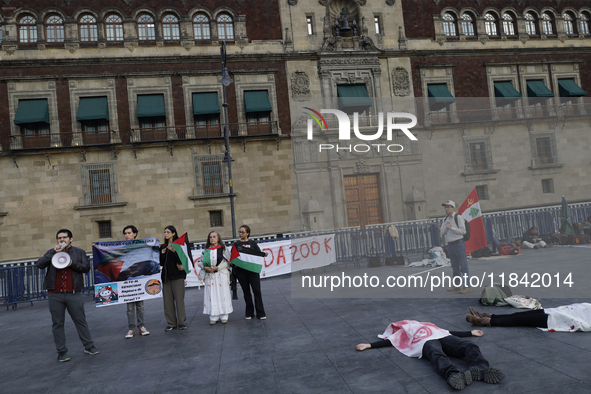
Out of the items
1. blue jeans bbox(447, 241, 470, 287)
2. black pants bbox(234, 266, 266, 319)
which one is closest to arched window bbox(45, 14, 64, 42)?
black pants bbox(234, 266, 266, 319)

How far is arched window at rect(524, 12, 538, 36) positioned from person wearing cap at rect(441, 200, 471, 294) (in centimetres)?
2561

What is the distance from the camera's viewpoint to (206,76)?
24.0 m

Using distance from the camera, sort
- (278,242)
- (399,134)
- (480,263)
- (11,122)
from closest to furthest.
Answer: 1. (399,134)
2. (480,263)
3. (278,242)
4. (11,122)

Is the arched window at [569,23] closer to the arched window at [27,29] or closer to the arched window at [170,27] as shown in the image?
the arched window at [170,27]

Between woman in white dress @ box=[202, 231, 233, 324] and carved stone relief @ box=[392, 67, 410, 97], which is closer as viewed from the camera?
woman in white dress @ box=[202, 231, 233, 324]

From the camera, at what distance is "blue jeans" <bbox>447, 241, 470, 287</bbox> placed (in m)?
8.89

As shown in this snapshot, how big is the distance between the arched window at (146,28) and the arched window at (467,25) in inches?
784

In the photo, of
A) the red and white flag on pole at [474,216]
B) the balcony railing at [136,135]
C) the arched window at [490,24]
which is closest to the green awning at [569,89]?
the arched window at [490,24]

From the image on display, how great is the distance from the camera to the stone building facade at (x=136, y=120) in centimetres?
2217

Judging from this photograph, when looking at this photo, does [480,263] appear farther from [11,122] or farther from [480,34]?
[11,122]

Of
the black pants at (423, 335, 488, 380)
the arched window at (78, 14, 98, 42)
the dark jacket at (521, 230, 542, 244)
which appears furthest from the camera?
the arched window at (78, 14, 98, 42)

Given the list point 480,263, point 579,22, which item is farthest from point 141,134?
point 579,22

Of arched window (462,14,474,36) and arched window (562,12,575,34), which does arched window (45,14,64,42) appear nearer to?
arched window (462,14,474,36)

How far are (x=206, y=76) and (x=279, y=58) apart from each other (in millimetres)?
4562
